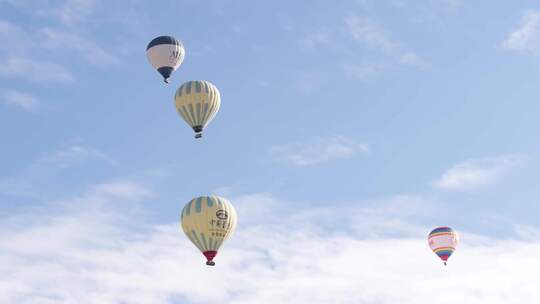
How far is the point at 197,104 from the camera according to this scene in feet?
322

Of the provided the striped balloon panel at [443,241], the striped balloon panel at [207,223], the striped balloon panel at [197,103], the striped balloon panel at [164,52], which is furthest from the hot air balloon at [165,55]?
the striped balloon panel at [443,241]

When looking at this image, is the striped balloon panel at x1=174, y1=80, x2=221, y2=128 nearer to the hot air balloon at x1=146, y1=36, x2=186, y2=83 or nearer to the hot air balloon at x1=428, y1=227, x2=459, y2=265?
the hot air balloon at x1=146, y1=36, x2=186, y2=83

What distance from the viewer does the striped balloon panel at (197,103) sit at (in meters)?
98.0

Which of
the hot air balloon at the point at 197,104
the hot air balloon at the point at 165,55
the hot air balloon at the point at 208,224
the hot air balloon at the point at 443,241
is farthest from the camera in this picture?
the hot air balloon at the point at 443,241

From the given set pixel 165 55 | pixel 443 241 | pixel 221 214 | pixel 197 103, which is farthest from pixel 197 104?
pixel 443 241

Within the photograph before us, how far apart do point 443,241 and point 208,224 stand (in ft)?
127

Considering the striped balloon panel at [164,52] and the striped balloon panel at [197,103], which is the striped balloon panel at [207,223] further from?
the striped balloon panel at [164,52]

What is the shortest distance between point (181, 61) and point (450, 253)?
4014 centimetres

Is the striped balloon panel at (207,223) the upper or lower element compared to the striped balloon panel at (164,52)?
lower

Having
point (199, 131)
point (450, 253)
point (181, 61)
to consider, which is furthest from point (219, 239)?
point (450, 253)

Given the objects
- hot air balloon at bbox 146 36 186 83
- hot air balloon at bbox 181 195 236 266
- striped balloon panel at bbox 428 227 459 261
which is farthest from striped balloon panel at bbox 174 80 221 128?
striped balloon panel at bbox 428 227 459 261

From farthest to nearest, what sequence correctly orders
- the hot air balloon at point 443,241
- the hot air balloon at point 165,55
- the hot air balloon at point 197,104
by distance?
the hot air balloon at point 443,241, the hot air balloon at point 165,55, the hot air balloon at point 197,104

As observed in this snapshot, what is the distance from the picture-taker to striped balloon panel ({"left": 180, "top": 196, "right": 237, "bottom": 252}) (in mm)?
89625

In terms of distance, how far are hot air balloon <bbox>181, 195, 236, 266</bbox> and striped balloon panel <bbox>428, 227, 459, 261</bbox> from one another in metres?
35.9
